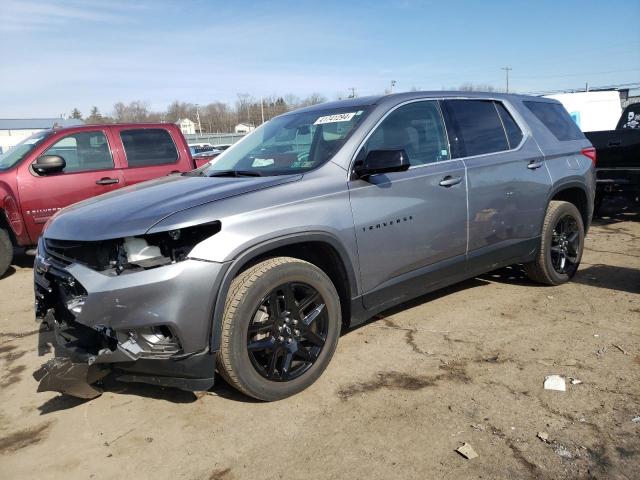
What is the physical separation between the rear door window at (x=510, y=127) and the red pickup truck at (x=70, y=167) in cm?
463

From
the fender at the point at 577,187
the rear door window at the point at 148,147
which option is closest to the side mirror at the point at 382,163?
the fender at the point at 577,187

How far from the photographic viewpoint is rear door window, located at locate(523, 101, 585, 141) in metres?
4.92

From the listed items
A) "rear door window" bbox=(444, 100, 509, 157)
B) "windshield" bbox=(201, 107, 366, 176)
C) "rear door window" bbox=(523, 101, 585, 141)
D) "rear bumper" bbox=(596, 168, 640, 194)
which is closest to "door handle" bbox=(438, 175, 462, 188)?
"rear door window" bbox=(444, 100, 509, 157)

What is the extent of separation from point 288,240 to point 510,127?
2.71 meters

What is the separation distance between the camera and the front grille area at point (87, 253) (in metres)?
2.71

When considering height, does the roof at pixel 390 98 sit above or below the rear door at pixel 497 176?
above

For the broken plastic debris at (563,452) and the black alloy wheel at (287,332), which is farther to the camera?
the black alloy wheel at (287,332)

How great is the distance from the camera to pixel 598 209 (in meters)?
8.78

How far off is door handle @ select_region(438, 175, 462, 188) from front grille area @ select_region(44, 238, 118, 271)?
2.33 m

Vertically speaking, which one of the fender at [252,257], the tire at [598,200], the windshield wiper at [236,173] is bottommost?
the tire at [598,200]

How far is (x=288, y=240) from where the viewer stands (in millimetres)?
2959

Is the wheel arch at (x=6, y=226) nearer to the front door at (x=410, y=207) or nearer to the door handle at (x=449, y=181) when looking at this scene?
the front door at (x=410, y=207)

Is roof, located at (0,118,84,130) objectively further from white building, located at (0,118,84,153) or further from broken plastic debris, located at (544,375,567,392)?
broken plastic debris, located at (544,375,567,392)

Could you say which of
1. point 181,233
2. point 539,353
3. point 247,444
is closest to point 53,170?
point 181,233
